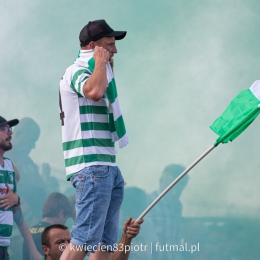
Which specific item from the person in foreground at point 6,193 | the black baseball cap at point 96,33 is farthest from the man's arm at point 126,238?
the person in foreground at point 6,193

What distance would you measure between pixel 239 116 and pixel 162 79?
3.02m

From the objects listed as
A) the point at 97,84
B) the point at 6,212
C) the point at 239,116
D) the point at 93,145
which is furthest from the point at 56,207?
the point at 97,84

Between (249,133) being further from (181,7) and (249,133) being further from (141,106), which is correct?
(181,7)

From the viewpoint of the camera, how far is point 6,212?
402cm

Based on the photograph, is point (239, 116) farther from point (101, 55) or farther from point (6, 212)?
point (6, 212)

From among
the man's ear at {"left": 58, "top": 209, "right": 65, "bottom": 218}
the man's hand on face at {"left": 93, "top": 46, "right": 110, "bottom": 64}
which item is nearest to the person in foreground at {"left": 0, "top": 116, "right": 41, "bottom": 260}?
the man's ear at {"left": 58, "top": 209, "right": 65, "bottom": 218}

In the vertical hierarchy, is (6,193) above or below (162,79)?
below

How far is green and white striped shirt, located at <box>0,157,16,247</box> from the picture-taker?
12.8 ft

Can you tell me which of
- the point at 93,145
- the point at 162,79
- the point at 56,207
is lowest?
the point at 93,145

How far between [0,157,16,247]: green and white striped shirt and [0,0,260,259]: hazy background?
1.54m

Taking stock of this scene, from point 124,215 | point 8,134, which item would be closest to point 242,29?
point 124,215

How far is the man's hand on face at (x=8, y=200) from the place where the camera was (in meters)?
4.04

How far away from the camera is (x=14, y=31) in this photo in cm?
605

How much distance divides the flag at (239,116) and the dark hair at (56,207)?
10.0 ft
